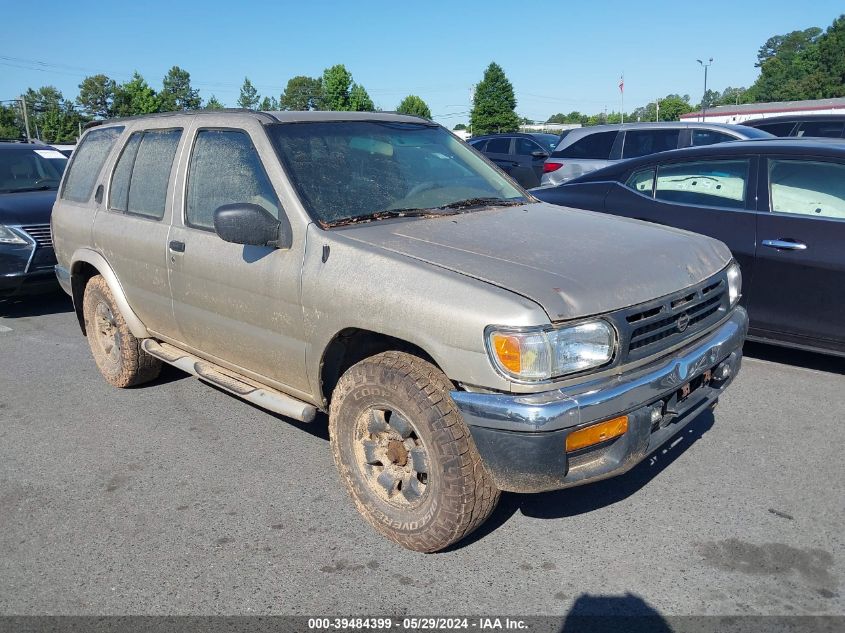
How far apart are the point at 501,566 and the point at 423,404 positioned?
0.79 metres

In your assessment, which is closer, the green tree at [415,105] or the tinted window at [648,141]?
the tinted window at [648,141]

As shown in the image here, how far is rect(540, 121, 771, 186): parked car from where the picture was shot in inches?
392

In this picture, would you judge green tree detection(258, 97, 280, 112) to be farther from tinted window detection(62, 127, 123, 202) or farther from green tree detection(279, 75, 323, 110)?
green tree detection(279, 75, 323, 110)

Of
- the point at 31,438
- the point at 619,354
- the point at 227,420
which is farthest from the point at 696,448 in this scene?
the point at 31,438

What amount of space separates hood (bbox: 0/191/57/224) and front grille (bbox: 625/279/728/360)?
6.73m

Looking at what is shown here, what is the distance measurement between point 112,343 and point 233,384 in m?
1.86

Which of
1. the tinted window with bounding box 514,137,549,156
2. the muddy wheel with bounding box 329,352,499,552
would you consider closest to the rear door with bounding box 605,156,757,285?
the muddy wheel with bounding box 329,352,499,552

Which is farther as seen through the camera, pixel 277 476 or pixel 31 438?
pixel 31 438

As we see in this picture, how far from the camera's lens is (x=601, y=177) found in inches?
246

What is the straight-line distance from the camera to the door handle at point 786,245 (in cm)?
479

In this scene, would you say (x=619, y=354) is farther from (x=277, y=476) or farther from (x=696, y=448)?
(x=277, y=476)

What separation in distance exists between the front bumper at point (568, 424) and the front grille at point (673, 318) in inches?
3.7

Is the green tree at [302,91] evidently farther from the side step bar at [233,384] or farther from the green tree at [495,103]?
the side step bar at [233,384]

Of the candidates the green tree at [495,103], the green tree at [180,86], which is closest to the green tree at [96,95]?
the green tree at [180,86]
